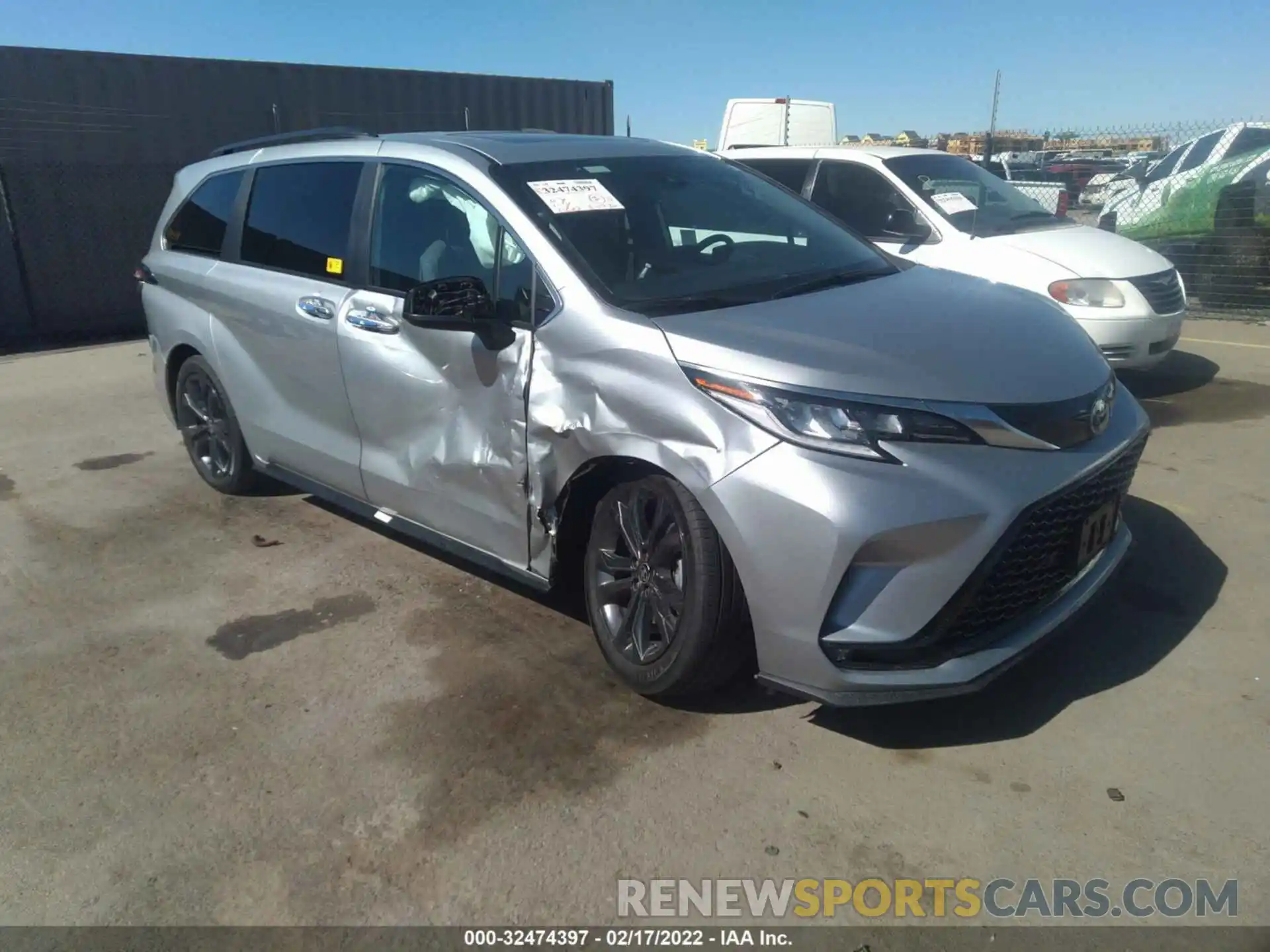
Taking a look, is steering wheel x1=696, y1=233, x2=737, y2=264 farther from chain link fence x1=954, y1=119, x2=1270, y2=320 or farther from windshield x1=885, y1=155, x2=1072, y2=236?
chain link fence x1=954, y1=119, x2=1270, y2=320

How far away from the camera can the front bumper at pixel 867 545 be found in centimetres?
268

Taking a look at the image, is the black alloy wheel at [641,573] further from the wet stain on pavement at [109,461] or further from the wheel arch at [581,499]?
the wet stain on pavement at [109,461]

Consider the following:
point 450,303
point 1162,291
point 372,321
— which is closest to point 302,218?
point 372,321

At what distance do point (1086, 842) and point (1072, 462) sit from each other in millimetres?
1044

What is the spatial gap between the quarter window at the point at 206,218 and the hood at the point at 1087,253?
4750 millimetres

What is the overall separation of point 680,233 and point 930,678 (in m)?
1.88

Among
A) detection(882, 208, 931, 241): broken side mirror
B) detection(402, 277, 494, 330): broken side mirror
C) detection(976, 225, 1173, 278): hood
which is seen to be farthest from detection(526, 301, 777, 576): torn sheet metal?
detection(976, 225, 1173, 278): hood

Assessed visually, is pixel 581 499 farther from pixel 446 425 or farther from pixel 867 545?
pixel 867 545

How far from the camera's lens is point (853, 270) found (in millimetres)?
3852

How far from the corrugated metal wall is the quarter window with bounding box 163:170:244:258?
8.05 meters

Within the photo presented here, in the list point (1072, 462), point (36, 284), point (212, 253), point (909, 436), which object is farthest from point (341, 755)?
point (36, 284)

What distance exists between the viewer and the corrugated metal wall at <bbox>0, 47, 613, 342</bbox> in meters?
12.0

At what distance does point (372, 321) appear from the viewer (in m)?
3.96

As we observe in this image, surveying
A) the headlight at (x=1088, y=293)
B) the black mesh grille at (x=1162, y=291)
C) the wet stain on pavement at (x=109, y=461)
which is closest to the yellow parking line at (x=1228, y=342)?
the black mesh grille at (x=1162, y=291)
